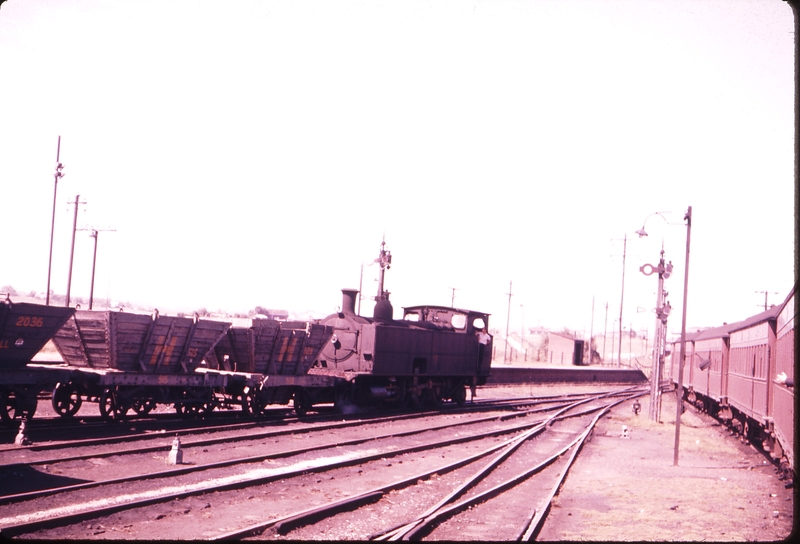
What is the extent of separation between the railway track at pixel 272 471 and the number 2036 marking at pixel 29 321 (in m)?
3.11

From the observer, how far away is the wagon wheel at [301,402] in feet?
67.8

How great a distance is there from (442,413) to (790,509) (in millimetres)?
13339

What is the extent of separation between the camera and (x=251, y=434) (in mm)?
15242

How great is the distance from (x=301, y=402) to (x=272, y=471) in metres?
9.40

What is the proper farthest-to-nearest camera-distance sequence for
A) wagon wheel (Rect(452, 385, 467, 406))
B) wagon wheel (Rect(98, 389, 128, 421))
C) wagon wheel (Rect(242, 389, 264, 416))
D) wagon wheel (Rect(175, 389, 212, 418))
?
1. wagon wheel (Rect(452, 385, 467, 406))
2. wagon wheel (Rect(242, 389, 264, 416))
3. wagon wheel (Rect(175, 389, 212, 418))
4. wagon wheel (Rect(98, 389, 128, 421))

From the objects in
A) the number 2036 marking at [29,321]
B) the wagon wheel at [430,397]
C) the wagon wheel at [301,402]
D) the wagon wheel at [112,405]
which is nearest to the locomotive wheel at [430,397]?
the wagon wheel at [430,397]

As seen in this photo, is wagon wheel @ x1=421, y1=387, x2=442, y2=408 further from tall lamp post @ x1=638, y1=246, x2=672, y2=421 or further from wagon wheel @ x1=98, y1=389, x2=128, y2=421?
wagon wheel @ x1=98, y1=389, x2=128, y2=421

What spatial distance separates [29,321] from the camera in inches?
539

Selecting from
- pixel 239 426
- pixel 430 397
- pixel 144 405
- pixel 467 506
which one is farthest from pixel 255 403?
pixel 467 506

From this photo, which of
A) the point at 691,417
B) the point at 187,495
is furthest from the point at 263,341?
the point at 691,417

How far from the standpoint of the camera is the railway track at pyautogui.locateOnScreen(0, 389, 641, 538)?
8.30 m

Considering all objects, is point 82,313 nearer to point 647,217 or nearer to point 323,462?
point 323,462

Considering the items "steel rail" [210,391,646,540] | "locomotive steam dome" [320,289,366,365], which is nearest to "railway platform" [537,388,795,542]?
"steel rail" [210,391,646,540]

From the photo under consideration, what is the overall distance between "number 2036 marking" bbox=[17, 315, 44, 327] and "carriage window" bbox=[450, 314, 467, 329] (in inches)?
636
